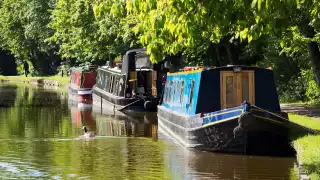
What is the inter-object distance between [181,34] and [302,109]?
15.2 metres

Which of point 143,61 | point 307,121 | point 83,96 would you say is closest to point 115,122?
point 143,61

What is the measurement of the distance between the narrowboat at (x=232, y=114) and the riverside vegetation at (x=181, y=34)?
36.7 inches

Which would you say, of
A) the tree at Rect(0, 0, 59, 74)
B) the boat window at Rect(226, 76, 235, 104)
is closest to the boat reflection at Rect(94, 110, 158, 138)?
the boat window at Rect(226, 76, 235, 104)

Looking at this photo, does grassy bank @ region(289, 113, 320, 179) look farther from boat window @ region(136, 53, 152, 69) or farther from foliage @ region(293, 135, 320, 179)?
boat window @ region(136, 53, 152, 69)

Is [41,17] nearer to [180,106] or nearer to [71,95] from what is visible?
[71,95]

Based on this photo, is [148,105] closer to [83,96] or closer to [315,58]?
[315,58]

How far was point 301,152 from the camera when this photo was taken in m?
14.3

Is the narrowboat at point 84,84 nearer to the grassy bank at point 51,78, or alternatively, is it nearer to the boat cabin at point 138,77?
the boat cabin at point 138,77

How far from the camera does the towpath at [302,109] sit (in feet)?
73.8

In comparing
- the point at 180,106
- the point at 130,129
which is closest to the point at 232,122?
the point at 180,106

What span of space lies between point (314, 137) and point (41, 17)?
55947mm

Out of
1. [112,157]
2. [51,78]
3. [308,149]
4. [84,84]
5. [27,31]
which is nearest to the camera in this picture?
[308,149]

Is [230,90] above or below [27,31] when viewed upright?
below

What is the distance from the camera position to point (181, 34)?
1016 centimetres
